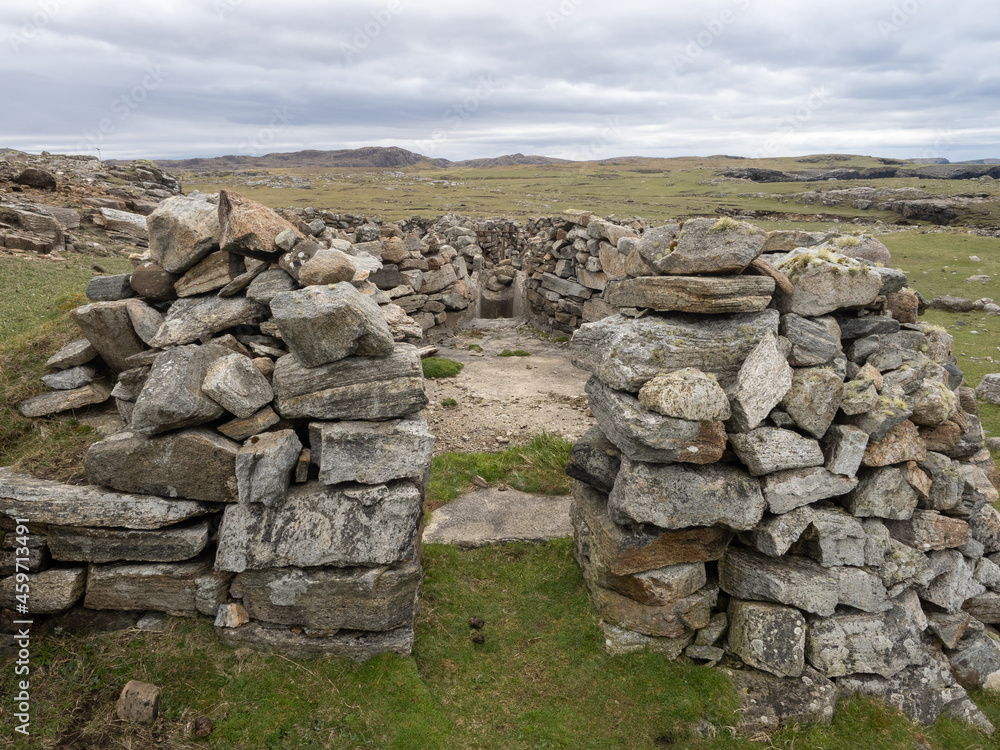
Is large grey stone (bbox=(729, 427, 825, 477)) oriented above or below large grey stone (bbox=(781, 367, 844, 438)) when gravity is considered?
below

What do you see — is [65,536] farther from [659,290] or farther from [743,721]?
[743,721]

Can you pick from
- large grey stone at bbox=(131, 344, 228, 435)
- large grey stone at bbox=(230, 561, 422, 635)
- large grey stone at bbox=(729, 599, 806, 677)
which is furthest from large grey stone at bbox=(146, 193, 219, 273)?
large grey stone at bbox=(729, 599, 806, 677)

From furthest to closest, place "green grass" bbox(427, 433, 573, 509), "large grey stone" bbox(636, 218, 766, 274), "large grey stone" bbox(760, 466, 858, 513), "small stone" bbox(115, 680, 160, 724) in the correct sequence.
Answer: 1. "green grass" bbox(427, 433, 573, 509)
2. "large grey stone" bbox(636, 218, 766, 274)
3. "large grey stone" bbox(760, 466, 858, 513)
4. "small stone" bbox(115, 680, 160, 724)

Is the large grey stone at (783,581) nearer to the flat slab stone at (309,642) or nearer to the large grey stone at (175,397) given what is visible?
the flat slab stone at (309,642)

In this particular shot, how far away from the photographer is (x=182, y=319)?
6.91 metres

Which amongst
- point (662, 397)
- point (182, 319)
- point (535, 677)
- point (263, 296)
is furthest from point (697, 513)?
point (182, 319)

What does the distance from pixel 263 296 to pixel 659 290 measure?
477 cm

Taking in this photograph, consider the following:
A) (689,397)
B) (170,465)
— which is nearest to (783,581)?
(689,397)

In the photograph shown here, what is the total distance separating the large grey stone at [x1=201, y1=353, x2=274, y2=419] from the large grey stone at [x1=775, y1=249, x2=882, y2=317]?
643cm

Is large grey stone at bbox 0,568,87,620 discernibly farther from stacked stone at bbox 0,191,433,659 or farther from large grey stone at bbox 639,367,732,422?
large grey stone at bbox 639,367,732,422

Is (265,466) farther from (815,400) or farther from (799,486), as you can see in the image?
(815,400)

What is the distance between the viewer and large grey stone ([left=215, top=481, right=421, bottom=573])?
628cm

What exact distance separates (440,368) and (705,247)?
12.2 meters

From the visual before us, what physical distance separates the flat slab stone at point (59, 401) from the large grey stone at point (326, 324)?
3.06 metres
